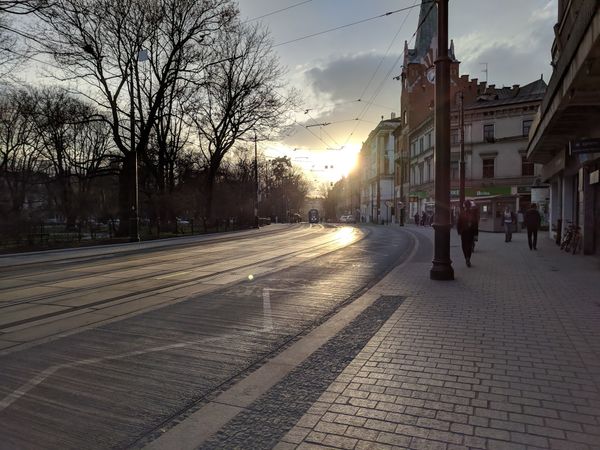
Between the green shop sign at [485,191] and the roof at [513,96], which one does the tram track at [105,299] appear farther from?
the roof at [513,96]

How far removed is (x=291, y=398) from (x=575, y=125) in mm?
14200

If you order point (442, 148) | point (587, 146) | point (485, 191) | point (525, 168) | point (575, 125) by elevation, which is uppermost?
point (525, 168)

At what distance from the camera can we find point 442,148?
10.3 metres

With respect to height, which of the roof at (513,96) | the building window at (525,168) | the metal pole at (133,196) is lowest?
the metal pole at (133,196)

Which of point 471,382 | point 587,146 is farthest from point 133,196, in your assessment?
point 471,382

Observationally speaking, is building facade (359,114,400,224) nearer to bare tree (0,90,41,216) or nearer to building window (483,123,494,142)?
building window (483,123,494,142)

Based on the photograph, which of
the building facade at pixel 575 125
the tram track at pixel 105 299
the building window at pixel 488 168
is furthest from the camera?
the building window at pixel 488 168

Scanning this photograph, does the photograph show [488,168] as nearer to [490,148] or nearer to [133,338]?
[490,148]

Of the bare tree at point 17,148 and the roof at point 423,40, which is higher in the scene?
the roof at point 423,40

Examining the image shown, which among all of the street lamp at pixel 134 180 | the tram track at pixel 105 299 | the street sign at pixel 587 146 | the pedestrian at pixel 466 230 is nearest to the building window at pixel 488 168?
the street lamp at pixel 134 180

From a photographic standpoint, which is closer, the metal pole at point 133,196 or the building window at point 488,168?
the metal pole at point 133,196

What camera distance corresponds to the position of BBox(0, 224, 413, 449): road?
374cm

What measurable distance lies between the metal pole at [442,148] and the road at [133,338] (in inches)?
68.4

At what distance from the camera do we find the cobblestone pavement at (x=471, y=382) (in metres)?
3.33
